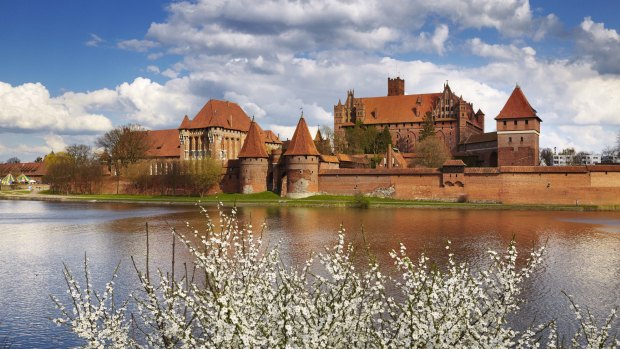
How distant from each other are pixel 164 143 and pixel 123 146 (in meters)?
5.10

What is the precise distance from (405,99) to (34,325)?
5958 cm

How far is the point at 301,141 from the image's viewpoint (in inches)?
1693

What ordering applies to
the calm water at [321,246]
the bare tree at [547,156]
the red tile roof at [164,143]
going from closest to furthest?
the calm water at [321,246] < the red tile roof at [164,143] < the bare tree at [547,156]

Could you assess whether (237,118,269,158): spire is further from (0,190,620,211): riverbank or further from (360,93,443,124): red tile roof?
(360,93,443,124): red tile roof

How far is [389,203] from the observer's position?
124ft

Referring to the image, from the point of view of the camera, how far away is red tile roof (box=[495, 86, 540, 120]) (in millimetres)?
43953

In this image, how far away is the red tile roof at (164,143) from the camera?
58.2 meters

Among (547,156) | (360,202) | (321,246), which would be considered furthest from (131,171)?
(547,156)

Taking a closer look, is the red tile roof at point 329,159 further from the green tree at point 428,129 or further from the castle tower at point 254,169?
the green tree at point 428,129

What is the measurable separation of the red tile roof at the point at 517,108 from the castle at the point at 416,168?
8 cm

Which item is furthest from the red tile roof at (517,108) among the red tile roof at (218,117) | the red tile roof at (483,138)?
the red tile roof at (218,117)

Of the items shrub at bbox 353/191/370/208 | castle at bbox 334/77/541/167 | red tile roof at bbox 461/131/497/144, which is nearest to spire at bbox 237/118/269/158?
shrub at bbox 353/191/370/208

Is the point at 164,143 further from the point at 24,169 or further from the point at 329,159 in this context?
the point at 24,169

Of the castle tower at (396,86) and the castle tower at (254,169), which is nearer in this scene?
the castle tower at (254,169)
